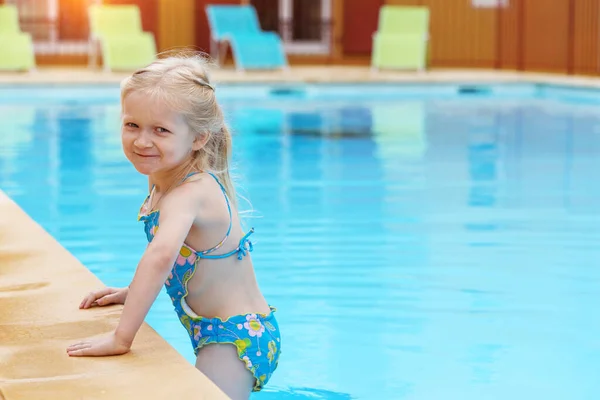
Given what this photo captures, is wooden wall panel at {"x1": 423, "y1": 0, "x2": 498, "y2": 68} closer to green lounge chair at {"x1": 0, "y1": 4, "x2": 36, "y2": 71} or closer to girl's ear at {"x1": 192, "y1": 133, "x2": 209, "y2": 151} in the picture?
green lounge chair at {"x1": 0, "y1": 4, "x2": 36, "y2": 71}

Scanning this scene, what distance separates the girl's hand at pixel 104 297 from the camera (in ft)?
8.72

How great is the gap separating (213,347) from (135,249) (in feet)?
8.35

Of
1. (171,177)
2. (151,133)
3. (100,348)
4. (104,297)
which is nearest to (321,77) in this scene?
(104,297)

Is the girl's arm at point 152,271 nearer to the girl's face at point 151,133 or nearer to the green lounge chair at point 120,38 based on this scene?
the girl's face at point 151,133

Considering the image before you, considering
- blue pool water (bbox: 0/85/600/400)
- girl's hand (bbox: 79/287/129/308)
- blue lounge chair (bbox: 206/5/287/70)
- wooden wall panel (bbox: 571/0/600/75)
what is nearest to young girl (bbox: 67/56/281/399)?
girl's hand (bbox: 79/287/129/308)

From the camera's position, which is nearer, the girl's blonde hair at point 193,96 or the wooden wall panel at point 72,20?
the girl's blonde hair at point 193,96

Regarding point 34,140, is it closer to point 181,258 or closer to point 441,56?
point 181,258

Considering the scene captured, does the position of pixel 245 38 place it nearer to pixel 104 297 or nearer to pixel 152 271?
pixel 104 297

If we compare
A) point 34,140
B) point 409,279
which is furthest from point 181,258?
point 34,140

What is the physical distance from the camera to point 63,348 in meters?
2.33

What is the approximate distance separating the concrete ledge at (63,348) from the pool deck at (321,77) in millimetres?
9336

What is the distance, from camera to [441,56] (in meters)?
16.5

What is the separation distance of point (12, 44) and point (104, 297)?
444 inches

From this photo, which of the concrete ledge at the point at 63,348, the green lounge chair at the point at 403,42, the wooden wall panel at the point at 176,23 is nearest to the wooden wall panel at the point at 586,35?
the green lounge chair at the point at 403,42
